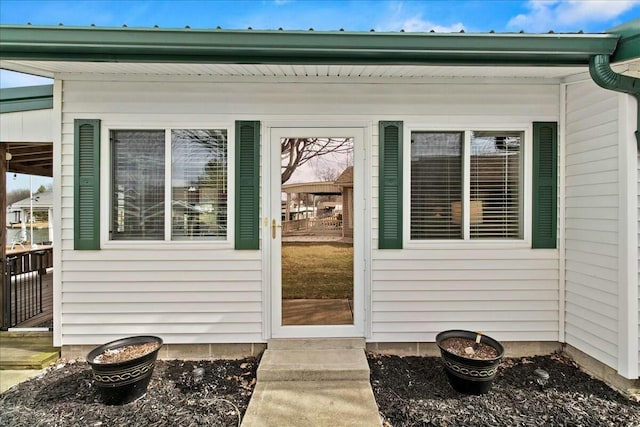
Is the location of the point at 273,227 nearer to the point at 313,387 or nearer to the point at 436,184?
the point at 313,387

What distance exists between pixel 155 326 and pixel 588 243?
4.19 meters

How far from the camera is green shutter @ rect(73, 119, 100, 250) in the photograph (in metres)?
3.07

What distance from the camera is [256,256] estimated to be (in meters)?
3.14

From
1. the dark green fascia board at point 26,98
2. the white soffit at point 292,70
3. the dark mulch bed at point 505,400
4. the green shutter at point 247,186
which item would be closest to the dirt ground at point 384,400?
the dark mulch bed at point 505,400

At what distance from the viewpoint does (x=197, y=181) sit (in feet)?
10.4

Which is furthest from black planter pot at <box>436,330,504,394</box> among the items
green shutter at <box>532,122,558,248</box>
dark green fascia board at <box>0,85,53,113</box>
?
dark green fascia board at <box>0,85,53,113</box>

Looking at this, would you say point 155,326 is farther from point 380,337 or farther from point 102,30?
point 102,30

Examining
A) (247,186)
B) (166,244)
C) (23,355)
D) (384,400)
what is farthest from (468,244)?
(23,355)

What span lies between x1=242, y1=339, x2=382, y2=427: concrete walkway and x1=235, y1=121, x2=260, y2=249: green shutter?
1083 millimetres

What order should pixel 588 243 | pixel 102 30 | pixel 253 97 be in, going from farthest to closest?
pixel 253 97, pixel 588 243, pixel 102 30

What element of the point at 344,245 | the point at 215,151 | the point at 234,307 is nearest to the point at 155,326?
the point at 234,307

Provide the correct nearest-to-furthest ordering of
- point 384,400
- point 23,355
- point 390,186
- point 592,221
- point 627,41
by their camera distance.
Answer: point 627,41, point 384,400, point 592,221, point 23,355, point 390,186

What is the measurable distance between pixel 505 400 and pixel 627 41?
2.82 meters

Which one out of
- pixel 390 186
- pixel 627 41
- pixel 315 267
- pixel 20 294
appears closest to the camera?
pixel 627 41
